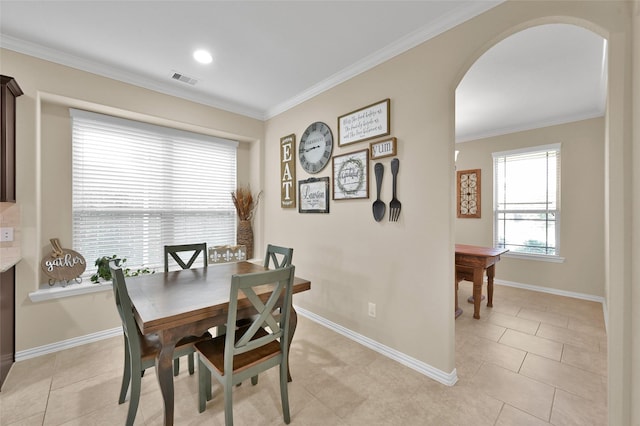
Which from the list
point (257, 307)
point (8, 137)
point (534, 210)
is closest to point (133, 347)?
point (257, 307)

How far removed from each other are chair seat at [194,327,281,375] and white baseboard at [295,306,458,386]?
1155 millimetres

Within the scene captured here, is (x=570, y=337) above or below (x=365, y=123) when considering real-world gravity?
below

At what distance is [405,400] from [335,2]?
2.80m

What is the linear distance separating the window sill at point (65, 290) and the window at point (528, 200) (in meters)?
5.74

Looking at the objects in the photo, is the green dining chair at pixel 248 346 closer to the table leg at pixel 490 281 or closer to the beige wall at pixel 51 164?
the beige wall at pixel 51 164

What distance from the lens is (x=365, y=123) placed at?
255 centimetres

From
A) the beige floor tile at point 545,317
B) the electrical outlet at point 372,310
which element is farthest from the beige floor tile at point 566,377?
the electrical outlet at point 372,310

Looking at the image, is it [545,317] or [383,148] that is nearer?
[383,148]

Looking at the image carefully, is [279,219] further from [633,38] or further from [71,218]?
[633,38]

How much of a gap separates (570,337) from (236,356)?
3327 mm

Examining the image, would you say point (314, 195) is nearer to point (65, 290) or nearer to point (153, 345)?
point (153, 345)

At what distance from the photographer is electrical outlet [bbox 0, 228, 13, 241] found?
2.11 m

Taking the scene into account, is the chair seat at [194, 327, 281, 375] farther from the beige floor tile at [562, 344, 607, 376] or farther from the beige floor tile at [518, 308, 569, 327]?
the beige floor tile at [518, 308, 569, 327]

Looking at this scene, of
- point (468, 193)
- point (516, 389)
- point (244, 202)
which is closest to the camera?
point (516, 389)
